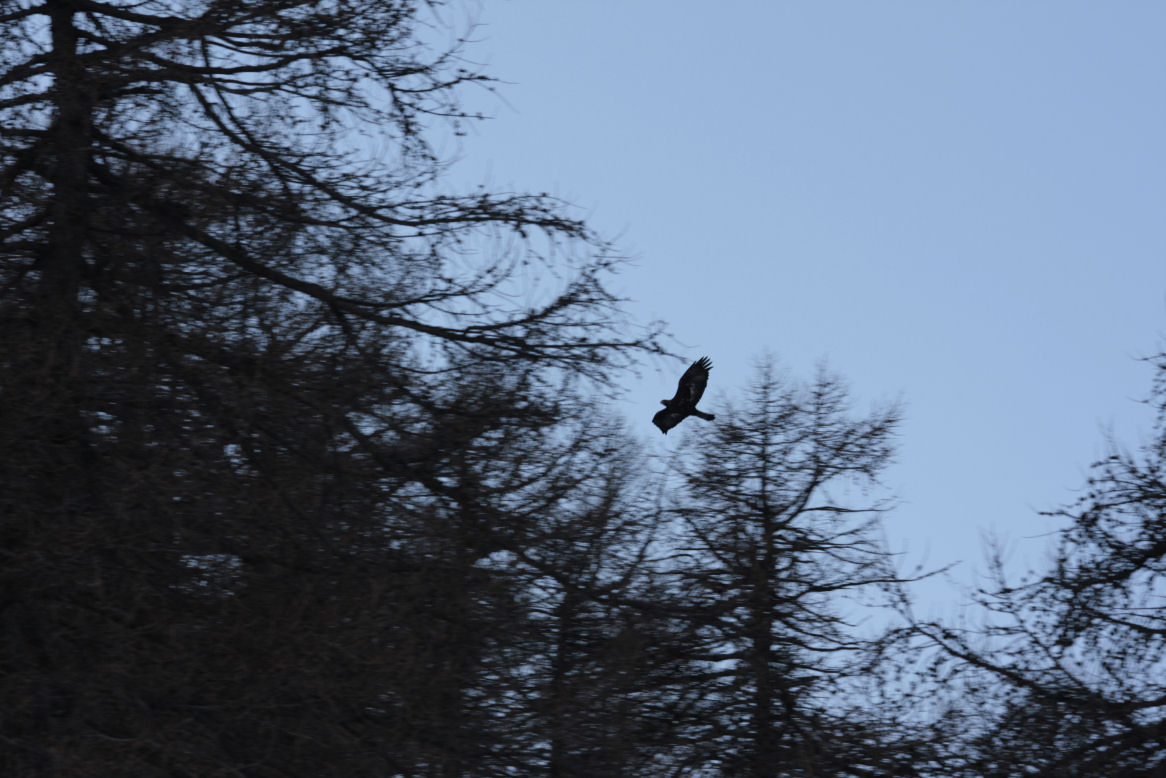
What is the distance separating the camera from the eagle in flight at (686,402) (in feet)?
30.1

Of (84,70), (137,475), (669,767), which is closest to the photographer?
(137,475)

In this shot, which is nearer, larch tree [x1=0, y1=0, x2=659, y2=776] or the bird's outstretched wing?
larch tree [x1=0, y1=0, x2=659, y2=776]

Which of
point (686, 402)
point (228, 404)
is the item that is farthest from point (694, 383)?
point (228, 404)

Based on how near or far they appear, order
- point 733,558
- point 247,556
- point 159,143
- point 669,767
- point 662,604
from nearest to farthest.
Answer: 1. point 247,556
2. point 159,143
3. point 662,604
4. point 669,767
5. point 733,558

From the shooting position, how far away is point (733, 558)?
13.8 m

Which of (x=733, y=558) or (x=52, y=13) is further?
(x=733, y=558)

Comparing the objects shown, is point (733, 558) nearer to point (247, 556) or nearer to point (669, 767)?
point (669, 767)

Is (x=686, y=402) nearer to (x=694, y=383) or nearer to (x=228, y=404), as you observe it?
(x=694, y=383)

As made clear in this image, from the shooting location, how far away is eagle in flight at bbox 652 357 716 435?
9180 millimetres

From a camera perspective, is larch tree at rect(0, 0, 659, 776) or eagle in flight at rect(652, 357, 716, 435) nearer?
larch tree at rect(0, 0, 659, 776)

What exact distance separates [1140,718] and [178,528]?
25.5 ft

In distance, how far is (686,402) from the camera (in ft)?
30.4

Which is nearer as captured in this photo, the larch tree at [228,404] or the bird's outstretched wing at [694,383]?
the larch tree at [228,404]

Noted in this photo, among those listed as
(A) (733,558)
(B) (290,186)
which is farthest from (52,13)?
(A) (733,558)
